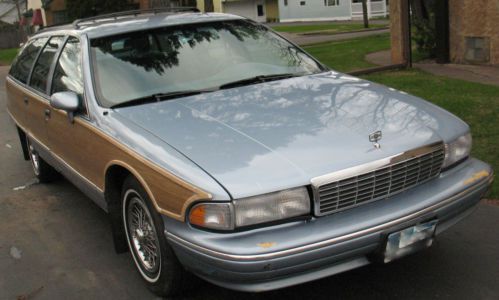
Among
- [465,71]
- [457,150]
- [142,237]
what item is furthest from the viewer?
[465,71]

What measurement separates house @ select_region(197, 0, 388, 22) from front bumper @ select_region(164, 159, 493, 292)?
33.3 meters

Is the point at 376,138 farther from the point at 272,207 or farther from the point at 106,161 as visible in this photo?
the point at 106,161

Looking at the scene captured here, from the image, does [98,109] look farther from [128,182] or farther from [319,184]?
[319,184]

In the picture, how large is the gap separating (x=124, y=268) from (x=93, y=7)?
30581 millimetres

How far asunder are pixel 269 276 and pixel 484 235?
203 centimetres

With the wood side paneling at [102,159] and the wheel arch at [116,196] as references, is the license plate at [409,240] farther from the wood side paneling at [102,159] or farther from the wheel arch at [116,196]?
the wheel arch at [116,196]

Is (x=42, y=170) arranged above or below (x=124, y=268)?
above

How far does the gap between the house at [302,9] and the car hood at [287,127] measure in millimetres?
32292

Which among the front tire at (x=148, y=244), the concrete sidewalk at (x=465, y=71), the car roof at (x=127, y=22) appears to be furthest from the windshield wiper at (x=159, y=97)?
the concrete sidewalk at (x=465, y=71)

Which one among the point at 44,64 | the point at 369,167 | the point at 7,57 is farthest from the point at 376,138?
the point at 7,57

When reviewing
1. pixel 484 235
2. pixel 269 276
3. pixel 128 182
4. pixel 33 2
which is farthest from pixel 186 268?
pixel 33 2

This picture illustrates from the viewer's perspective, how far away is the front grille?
2.88 meters

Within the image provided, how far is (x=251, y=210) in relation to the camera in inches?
109

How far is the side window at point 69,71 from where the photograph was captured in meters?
4.21
